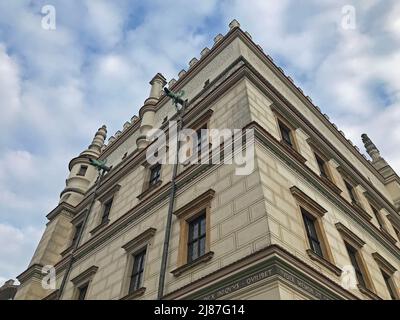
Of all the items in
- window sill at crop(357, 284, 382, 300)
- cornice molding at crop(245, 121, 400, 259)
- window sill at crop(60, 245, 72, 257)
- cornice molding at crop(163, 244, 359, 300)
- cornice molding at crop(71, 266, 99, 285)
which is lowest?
cornice molding at crop(163, 244, 359, 300)

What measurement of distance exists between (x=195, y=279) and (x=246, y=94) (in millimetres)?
6135

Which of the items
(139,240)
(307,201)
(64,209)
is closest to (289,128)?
(307,201)

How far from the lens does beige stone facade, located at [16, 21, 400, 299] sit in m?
7.54

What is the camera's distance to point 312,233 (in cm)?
940

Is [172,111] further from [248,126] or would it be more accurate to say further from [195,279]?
[195,279]

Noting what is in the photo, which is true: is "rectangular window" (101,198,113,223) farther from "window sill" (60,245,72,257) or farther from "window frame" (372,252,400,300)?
"window frame" (372,252,400,300)

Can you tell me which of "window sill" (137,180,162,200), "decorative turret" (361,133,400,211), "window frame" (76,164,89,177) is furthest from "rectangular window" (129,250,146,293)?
"decorative turret" (361,133,400,211)

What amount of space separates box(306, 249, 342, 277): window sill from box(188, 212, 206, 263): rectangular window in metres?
2.59

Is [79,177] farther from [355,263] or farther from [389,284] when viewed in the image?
[389,284]

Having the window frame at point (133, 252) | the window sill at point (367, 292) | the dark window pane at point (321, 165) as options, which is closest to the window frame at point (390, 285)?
the window sill at point (367, 292)

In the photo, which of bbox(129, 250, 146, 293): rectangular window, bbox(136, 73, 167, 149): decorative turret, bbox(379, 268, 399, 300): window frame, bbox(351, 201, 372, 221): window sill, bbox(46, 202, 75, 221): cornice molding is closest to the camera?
bbox(129, 250, 146, 293): rectangular window

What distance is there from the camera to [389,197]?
20781 millimetres

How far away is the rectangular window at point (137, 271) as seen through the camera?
1020cm
